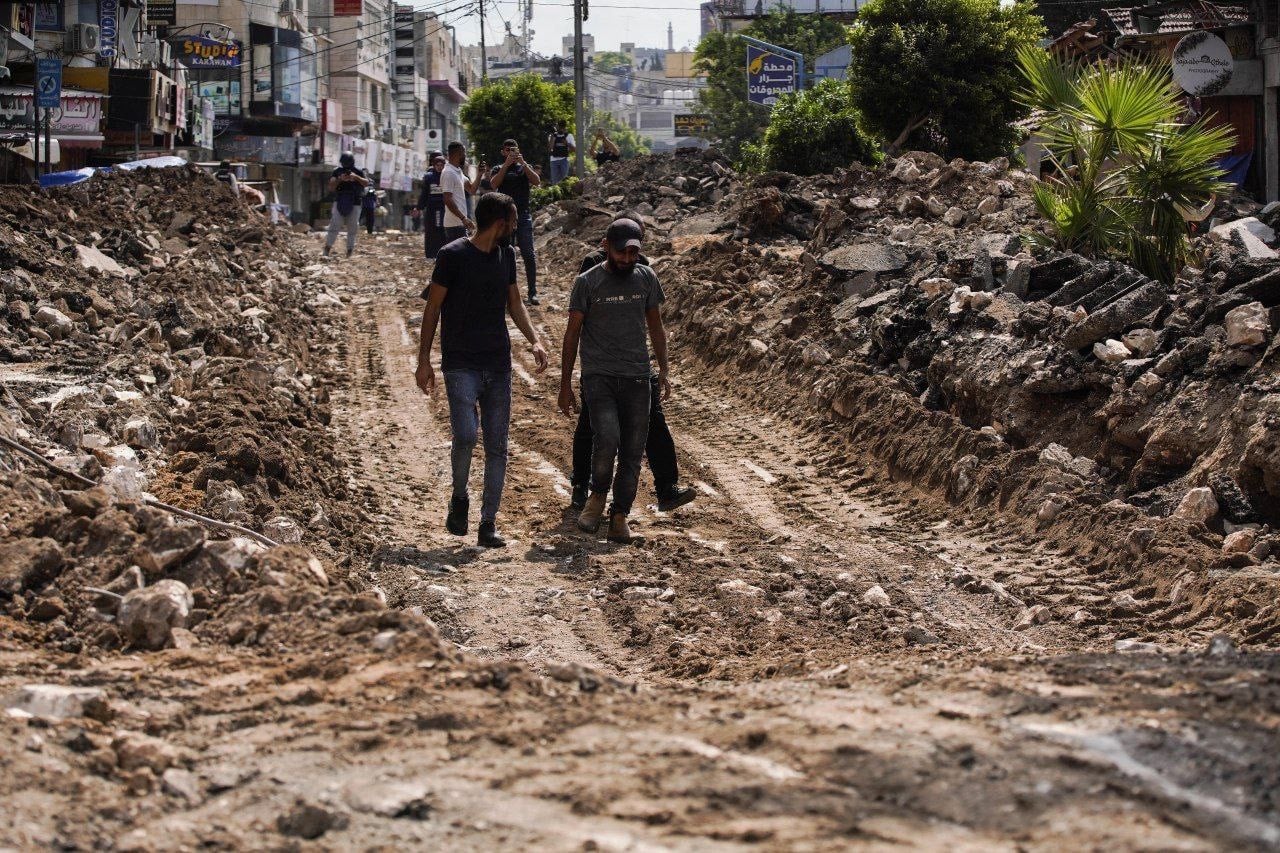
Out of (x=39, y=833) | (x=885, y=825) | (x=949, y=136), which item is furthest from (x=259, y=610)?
(x=949, y=136)

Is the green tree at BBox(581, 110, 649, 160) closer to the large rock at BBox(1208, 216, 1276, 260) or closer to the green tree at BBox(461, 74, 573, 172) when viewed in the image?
the green tree at BBox(461, 74, 573, 172)

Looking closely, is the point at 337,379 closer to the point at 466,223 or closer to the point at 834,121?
the point at 466,223

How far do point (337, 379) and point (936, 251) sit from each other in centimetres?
588

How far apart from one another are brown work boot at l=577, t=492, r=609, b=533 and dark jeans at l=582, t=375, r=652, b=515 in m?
0.08

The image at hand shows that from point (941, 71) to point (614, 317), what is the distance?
15370 millimetres

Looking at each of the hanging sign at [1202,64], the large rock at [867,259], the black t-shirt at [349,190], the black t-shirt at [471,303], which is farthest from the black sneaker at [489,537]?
the hanging sign at [1202,64]

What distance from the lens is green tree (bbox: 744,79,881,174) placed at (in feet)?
80.9

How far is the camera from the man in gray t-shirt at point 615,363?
326 inches

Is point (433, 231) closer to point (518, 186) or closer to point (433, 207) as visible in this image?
point (433, 207)

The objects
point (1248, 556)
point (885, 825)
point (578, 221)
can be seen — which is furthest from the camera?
point (578, 221)

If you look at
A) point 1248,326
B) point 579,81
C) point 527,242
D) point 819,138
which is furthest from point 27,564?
point 579,81

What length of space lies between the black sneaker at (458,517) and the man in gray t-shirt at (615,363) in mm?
725

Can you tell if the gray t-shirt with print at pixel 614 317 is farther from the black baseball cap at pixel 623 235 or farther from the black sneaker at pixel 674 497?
the black sneaker at pixel 674 497

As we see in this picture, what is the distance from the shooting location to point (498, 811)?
11.8 feet
